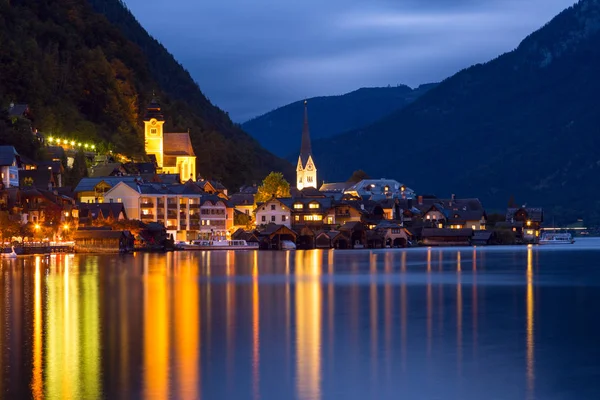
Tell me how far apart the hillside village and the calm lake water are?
31.0 m

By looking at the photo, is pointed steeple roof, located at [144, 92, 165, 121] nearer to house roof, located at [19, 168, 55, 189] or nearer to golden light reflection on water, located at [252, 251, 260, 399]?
house roof, located at [19, 168, 55, 189]

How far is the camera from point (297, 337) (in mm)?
28422

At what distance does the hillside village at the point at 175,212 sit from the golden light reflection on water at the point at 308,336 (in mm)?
35494

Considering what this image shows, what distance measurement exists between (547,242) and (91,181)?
Answer: 61131 millimetres

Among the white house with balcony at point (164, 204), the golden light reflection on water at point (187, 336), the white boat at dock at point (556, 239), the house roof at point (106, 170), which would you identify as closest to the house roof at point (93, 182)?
the white house with balcony at point (164, 204)

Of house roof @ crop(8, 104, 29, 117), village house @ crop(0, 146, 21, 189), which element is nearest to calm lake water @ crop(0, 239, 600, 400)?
village house @ crop(0, 146, 21, 189)

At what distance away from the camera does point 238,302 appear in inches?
1495

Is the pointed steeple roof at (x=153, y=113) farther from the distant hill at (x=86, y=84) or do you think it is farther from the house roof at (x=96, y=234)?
the house roof at (x=96, y=234)

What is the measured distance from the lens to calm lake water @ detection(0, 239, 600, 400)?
2125cm

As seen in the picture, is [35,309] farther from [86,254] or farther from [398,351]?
[86,254]

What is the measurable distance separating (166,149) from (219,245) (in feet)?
124

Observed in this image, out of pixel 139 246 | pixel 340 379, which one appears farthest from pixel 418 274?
pixel 139 246

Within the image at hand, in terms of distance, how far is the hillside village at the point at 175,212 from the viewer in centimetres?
8262

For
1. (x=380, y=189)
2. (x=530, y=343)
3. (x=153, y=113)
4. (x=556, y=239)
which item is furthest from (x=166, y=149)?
(x=530, y=343)
